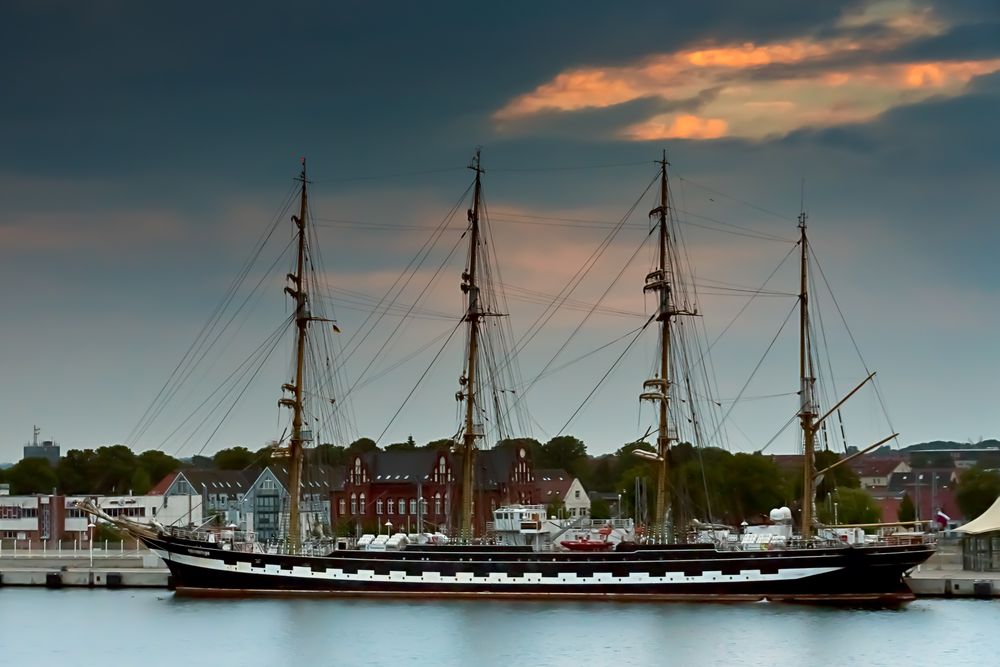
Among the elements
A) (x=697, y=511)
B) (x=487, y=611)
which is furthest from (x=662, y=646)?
(x=697, y=511)

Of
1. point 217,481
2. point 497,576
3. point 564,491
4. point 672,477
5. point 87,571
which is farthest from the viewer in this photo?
point 564,491

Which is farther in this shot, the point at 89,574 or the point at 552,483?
the point at 552,483

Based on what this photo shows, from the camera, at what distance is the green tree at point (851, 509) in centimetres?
12256

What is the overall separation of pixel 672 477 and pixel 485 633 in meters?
54.6

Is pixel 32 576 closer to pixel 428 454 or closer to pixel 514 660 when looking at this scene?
pixel 514 660

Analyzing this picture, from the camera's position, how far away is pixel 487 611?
74438mm

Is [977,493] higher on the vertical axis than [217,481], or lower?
lower

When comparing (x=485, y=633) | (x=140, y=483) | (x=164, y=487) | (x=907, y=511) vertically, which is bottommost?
(x=485, y=633)

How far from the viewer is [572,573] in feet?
261

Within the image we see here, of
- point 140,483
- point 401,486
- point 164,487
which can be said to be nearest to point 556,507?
point 401,486

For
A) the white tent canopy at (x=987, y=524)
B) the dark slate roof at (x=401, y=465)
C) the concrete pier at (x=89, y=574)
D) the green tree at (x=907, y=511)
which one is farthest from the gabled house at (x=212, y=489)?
the white tent canopy at (x=987, y=524)

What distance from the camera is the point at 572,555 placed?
261 ft

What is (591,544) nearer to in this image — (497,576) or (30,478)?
(497,576)

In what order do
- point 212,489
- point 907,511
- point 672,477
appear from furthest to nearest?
point 212,489 < point 907,511 < point 672,477
